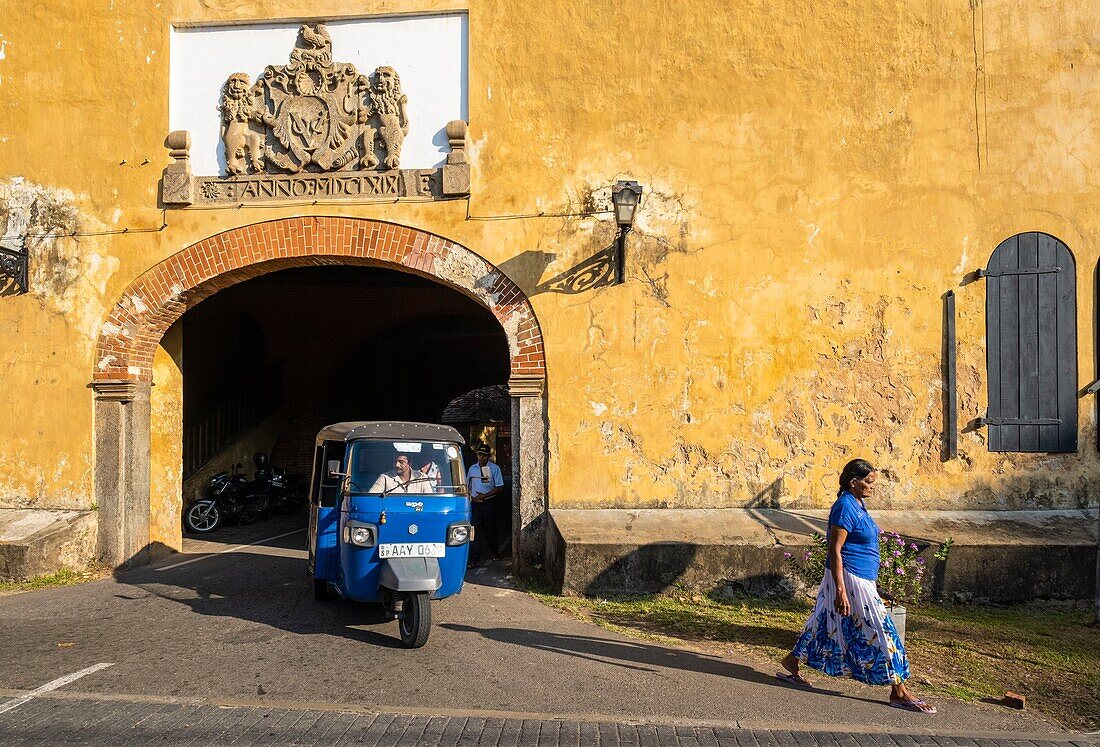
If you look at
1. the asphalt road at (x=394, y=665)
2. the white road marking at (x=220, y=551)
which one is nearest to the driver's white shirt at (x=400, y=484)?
the asphalt road at (x=394, y=665)

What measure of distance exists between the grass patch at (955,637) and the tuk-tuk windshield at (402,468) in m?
1.70

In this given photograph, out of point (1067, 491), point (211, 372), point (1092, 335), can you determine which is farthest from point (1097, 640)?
point (211, 372)

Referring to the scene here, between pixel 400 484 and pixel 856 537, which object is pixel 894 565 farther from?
pixel 400 484

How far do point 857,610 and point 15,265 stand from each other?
30.3 ft

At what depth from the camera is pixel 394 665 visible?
6.21 metres

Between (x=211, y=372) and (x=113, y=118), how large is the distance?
7.17 metres

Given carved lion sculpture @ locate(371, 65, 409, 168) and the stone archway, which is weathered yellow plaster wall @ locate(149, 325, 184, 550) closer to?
the stone archway

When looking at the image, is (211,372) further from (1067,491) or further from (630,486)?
(1067,491)

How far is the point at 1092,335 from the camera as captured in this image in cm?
893

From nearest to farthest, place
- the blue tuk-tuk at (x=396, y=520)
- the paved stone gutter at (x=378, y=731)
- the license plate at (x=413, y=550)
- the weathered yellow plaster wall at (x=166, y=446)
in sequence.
→ 1. the paved stone gutter at (x=378, y=731)
2. the blue tuk-tuk at (x=396, y=520)
3. the license plate at (x=413, y=550)
4. the weathered yellow plaster wall at (x=166, y=446)

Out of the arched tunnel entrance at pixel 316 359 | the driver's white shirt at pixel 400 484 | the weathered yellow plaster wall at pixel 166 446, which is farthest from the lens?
the arched tunnel entrance at pixel 316 359

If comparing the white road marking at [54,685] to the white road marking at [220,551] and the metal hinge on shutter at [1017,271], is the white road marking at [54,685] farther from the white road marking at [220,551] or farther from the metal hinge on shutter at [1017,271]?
the metal hinge on shutter at [1017,271]

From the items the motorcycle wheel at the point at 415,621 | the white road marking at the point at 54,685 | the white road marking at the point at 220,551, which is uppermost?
the motorcycle wheel at the point at 415,621

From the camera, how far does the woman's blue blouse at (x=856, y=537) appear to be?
Answer: 5.50 m
